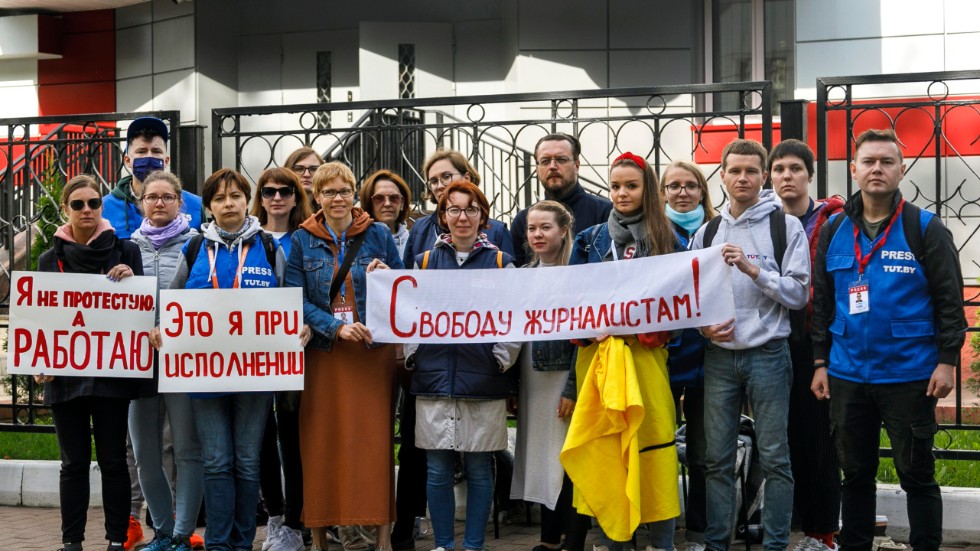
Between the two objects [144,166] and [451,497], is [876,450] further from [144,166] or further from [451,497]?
[144,166]

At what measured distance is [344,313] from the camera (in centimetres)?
637

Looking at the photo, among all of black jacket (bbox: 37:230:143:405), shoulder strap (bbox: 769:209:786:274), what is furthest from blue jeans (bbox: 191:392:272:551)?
shoulder strap (bbox: 769:209:786:274)

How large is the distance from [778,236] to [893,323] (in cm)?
71

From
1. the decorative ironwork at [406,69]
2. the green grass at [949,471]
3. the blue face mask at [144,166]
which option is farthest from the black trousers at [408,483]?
the decorative ironwork at [406,69]

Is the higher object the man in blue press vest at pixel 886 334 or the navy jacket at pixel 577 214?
the navy jacket at pixel 577 214

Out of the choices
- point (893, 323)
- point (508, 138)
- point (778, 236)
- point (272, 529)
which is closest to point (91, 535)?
point (272, 529)

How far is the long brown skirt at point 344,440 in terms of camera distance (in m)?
6.38

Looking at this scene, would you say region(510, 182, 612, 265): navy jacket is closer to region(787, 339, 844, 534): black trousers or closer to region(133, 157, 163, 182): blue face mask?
region(787, 339, 844, 534): black trousers

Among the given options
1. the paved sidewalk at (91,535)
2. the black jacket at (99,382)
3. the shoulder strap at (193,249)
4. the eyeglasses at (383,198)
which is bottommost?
the paved sidewalk at (91,535)

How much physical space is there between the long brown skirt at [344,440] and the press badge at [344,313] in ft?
0.42

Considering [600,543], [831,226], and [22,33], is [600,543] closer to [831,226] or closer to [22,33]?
[831,226]

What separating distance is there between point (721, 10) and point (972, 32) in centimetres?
290

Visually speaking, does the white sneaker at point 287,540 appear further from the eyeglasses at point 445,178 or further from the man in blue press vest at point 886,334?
the man in blue press vest at point 886,334

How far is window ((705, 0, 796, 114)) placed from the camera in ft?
44.8
